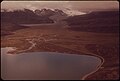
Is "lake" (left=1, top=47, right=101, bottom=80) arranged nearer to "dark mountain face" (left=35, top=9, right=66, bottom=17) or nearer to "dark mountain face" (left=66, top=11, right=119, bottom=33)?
"dark mountain face" (left=66, top=11, right=119, bottom=33)

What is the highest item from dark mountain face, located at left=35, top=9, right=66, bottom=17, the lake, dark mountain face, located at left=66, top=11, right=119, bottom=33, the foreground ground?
dark mountain face, located at left=35, top=9, right=66, bottom=17

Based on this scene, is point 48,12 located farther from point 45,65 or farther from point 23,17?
point 45,65

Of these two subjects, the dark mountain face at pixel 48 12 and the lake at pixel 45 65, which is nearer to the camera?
the lake at pixel 45 65

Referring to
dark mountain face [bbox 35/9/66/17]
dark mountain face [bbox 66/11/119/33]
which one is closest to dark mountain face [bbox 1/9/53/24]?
dark mountain face [bbox 35/9/66/17]

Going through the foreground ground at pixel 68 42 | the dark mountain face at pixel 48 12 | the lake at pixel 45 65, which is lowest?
the lake at pixel 45 65

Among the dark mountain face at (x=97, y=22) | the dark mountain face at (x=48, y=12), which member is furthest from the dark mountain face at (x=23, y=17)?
the dark mountain face at (x=97, y=22)

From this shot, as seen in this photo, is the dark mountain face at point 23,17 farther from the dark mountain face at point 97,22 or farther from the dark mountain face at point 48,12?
the dark mountain face at point 97,22

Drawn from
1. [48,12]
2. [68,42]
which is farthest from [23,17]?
[68,42]
